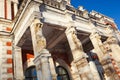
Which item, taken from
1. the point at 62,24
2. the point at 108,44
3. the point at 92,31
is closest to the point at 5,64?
the point at 62,24

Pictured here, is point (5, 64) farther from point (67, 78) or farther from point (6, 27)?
point (67, 78)

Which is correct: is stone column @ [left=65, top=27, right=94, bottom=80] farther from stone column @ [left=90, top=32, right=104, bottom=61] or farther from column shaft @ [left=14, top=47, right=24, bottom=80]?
column shaft @ [left=14, top=47, right=24, bottom=80]

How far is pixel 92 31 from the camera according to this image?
11117 mm

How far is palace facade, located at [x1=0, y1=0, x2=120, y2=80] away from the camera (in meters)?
7.81

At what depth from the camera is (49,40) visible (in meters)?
12.1

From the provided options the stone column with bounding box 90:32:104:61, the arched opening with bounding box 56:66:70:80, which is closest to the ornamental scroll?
the stone column with bounding box 90:32:104:61

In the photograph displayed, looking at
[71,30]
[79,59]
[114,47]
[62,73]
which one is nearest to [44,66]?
[79,59]

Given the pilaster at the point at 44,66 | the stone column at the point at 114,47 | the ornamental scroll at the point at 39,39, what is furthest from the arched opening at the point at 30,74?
the stone column at the point at 114,47

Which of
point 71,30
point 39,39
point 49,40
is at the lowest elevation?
point 39,39

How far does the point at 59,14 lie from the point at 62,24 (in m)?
0.78

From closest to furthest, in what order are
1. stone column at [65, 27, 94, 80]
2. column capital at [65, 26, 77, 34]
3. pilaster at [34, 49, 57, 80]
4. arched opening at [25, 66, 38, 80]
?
pilaster at [34, 49, 57, 80] < stone column at [65, 27, 94, 80] < column capital at [65, 26, 77, 34] < arched opening at [25, 66, 38, 80]

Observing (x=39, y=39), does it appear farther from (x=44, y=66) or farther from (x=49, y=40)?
(x=49, y=40)

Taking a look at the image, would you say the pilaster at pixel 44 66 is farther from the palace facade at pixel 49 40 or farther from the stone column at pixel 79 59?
the stone column at pixel 79 59

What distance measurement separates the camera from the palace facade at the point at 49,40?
781 cm
